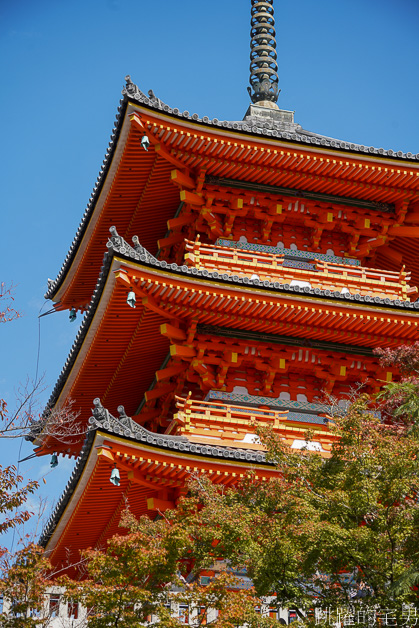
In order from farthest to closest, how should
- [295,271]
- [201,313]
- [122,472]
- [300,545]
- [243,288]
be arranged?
[295,271] → [201,313] → [243,288] → [122,472] → [300,545]

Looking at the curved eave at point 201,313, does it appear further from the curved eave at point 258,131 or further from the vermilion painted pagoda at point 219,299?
the curved eave at point 258,131

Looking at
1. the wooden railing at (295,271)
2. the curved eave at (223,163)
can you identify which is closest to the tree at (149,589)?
the wooden railing at (295,271)

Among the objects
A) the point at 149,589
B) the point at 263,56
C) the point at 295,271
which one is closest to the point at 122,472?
the point at 149,589

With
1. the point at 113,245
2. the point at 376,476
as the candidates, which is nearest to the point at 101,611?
the point at 376,476

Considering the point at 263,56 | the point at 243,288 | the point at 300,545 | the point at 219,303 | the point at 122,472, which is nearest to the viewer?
the point at 300,545

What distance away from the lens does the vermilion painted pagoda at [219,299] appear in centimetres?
1956

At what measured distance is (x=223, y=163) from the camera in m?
22.9

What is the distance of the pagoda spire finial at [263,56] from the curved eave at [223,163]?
505cm

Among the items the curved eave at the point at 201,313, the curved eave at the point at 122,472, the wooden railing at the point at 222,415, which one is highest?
the curved eave at the point at 201,313

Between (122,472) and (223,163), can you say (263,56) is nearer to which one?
(223,163)

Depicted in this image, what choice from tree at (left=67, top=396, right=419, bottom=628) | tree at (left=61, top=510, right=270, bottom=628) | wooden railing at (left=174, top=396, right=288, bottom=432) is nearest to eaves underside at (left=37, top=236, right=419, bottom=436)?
wooden railing at (left=174, top=396, right=288, bottom=432)

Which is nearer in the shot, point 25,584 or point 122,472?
point 25,584

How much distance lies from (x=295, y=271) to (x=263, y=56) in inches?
363

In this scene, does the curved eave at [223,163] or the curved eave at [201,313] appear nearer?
the curved eave at [201,313]
